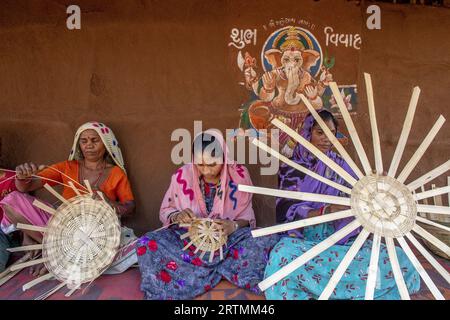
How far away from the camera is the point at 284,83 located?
3605 mm

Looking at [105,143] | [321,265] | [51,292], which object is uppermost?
[105,143]

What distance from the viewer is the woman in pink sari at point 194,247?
264 cm

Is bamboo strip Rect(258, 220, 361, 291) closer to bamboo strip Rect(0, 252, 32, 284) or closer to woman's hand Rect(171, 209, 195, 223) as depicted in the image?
woman's hand Rect(171, 209, 195, 223)

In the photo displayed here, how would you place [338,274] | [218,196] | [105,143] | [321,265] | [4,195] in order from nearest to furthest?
[338,274] → [321,265] → [218,196] → [4,195] → [105,143]

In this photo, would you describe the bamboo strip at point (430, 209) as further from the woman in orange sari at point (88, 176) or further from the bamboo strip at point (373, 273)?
the woman in orange sari at point (88, 176)

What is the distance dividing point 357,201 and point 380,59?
1.95 metres

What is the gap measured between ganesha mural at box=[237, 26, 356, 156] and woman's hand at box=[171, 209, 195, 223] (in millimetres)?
1112

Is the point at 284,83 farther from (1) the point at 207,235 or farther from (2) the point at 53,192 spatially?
(2) the point at 53,192

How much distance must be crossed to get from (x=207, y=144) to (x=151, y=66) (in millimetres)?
1159

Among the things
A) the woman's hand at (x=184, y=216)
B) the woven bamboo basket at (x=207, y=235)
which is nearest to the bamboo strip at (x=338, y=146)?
the woven bamboo basket at (x=207, y=235)

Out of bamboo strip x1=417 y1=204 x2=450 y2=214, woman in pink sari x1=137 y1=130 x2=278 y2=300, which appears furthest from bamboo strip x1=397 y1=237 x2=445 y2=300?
woman in pink sari x1=137 y1=130 x2=278 y2=300

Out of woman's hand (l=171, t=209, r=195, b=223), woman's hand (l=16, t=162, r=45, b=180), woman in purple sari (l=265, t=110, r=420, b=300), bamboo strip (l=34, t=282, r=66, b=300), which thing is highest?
woman's hand (l=16, t=162, r=45, b=180)

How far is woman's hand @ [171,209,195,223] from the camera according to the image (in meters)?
2.69

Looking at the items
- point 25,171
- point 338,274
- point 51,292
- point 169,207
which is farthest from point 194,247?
point 25,171
